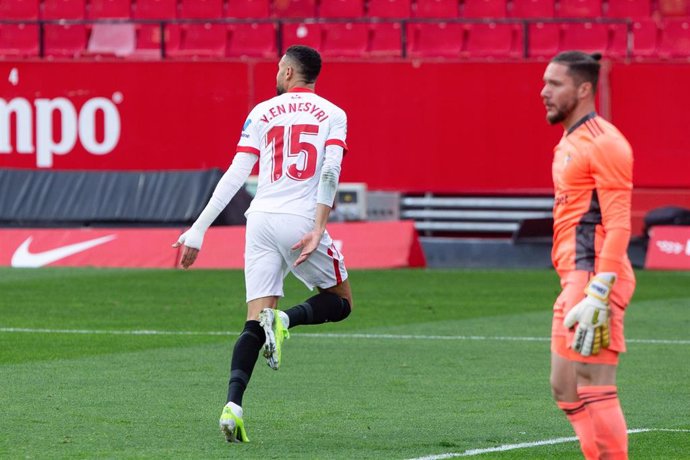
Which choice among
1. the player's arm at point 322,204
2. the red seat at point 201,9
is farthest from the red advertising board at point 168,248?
the player's arm at point 322,204

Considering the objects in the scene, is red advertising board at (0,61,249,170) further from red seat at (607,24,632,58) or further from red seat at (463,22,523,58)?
red seat at (607,24,632,58)

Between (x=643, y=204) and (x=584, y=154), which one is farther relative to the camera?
(x=643, y=204)

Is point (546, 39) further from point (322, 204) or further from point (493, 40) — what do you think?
point (322, 204)

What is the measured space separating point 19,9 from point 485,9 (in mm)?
8569

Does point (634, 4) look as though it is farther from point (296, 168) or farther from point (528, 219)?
point (296, 168)

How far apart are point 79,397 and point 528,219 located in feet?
43.4

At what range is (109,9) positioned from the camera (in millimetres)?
28062

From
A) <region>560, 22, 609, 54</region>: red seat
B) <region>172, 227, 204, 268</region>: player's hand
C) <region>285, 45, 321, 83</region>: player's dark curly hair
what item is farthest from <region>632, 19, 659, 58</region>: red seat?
<region>172, 227, 204, 268</region>: player's hand

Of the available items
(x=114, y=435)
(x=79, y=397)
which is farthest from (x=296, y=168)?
(x=79, y=397)

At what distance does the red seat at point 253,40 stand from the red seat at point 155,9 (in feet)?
5.49

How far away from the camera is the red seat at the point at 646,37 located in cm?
2530

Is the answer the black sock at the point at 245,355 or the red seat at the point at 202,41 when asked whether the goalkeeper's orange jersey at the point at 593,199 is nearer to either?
the black sock at the point at 245,355

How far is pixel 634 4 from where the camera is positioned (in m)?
26.2

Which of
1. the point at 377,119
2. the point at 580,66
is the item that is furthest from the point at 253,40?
the point at 580,66
